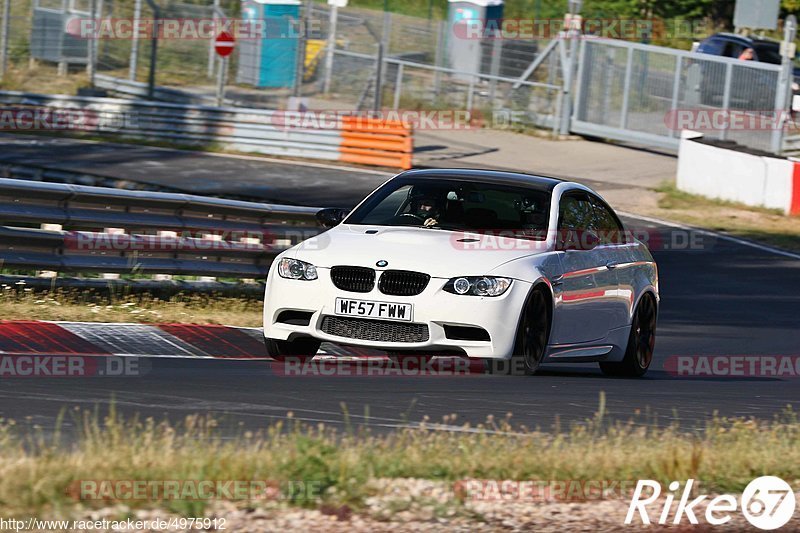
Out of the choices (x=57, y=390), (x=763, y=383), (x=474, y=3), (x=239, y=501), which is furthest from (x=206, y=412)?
(x=474, y=3)

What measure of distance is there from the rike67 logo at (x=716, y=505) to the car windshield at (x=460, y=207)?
13.3ft

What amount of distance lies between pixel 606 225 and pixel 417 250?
2343mm

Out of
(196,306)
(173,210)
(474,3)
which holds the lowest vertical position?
(196,306)

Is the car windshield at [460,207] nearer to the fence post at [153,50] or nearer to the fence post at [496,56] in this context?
the fence post at [153,50]

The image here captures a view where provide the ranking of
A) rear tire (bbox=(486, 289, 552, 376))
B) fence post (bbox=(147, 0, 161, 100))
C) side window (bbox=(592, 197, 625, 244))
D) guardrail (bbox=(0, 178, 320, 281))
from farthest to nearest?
fence post (bbox=(147, 0, 161, 100)) → guardrail (bbox=(0, 178, 320, 281)) → side window (bbox=(592, 197, 625, 244)) → rear tire (bbox=(486, 289, 552, 376))

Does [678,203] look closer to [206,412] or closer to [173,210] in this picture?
[173,210]

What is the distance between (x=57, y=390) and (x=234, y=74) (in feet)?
94.1

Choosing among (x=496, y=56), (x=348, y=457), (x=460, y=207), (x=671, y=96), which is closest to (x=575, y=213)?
(x=460, y=207)

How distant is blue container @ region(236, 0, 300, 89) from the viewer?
114ft

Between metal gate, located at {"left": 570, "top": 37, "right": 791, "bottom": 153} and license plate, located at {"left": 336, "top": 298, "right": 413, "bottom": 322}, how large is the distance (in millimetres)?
22836

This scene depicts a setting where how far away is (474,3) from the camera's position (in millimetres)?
41812

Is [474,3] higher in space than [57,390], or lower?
higher

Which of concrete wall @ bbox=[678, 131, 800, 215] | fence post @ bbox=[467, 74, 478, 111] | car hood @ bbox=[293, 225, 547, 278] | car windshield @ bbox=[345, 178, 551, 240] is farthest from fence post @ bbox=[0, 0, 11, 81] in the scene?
car hood @ bbox=[293, 225, 547, 278]

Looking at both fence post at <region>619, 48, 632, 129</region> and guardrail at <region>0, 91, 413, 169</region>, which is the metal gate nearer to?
fence post at <region>619, 48, 632, 129</region>
